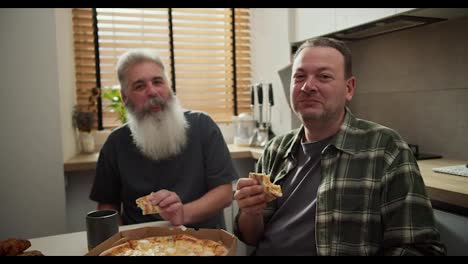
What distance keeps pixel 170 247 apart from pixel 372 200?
0.57 m

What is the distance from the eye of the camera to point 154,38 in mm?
2875

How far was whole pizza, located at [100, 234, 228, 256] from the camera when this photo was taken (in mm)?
825

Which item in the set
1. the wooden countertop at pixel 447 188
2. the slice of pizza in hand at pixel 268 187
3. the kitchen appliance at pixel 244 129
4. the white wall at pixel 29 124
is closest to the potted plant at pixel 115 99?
the white wall at pixel 29 124

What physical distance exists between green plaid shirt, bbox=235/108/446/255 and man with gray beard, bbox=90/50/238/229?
1.76 feet

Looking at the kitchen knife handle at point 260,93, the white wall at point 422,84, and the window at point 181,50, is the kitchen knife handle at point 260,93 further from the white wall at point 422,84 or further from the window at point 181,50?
the white wall at point 422,84

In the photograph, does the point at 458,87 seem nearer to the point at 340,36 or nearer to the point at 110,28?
the point at 340,36

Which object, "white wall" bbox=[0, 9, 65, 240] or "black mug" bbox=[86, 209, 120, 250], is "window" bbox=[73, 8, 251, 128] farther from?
"black mug" bbox=[86, 209, 120, 250]

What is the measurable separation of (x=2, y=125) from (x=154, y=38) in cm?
136

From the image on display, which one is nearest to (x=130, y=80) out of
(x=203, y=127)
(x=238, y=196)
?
(x=203, y=127)

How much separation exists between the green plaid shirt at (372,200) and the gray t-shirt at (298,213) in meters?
0.05

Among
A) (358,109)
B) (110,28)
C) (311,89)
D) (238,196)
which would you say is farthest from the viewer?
(110,28)

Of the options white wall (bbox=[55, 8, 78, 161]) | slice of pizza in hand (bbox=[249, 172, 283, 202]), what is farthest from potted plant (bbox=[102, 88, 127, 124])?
slice of pizza in hand (bbox=[249, 172, 283, 202])

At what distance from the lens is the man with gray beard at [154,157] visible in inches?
59.2

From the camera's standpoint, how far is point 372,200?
1.02 meters
